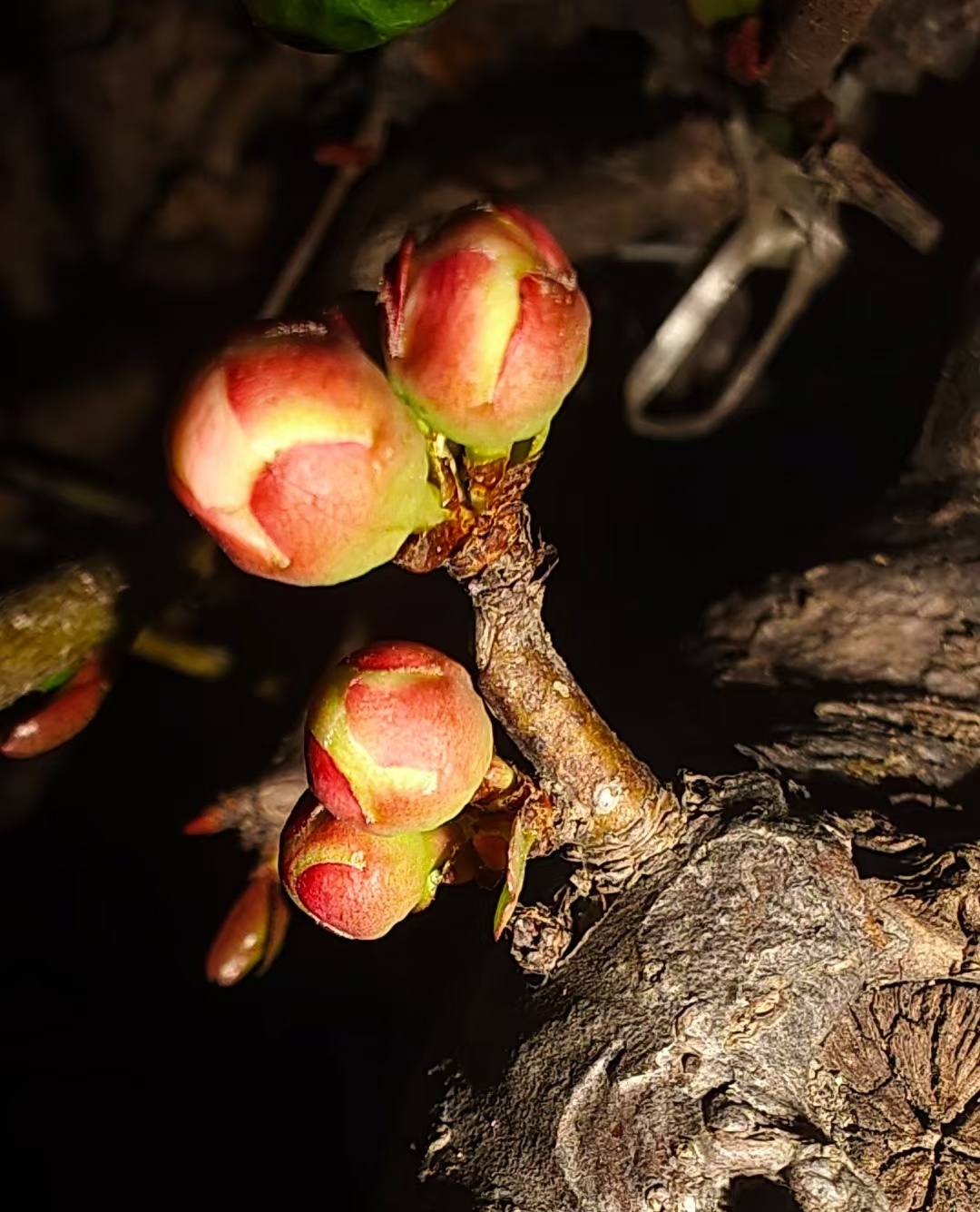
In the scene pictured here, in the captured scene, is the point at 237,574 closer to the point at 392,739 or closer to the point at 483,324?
the point at 392,739

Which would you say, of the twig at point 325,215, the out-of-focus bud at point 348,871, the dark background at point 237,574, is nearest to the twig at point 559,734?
the out-of-focus bud at point 348,871

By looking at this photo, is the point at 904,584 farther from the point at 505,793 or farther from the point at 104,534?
the point at 104,534

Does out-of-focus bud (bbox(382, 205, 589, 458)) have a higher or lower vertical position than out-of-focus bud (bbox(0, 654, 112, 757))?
higher

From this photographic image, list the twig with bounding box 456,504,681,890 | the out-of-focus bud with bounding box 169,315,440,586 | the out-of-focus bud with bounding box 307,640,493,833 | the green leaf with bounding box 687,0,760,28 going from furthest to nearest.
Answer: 1. the green leaf with bounding box 687,0,760,28
2. the twig with bounding box 456,504,681,890
3. the out-of-focus bud with bounding box 307,640,493,833
4. the out-of-focus bud with bounding box 169,315,440,586

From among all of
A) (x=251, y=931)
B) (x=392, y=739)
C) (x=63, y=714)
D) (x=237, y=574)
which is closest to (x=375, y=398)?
(x=392, y=739)

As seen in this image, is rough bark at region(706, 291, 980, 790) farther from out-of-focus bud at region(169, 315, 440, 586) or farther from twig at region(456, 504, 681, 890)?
out-of-focus bud at region(169, 315, 440, 586)

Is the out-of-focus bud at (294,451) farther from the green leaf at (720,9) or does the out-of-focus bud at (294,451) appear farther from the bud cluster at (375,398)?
the green leaf at (720,9)

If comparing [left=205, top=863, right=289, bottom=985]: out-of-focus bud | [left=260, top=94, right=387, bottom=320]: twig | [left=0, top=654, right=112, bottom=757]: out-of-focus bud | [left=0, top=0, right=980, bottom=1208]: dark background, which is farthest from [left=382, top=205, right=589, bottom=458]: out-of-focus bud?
[left=260, top=94, right=387, bottom=320]: twig
